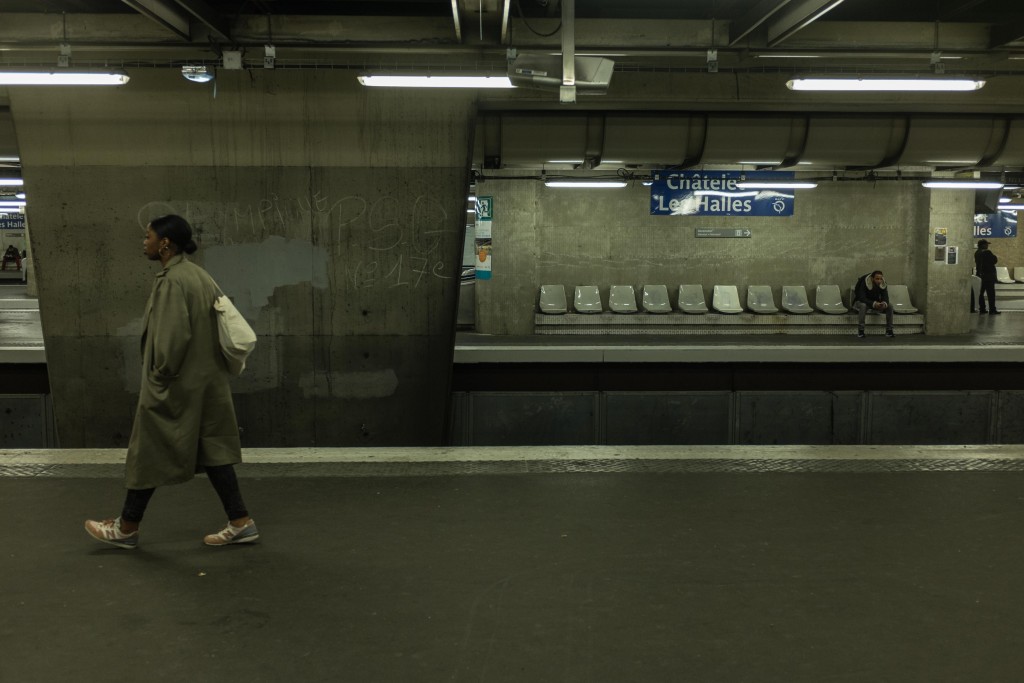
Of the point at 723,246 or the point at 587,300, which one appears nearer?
the point at 587,300

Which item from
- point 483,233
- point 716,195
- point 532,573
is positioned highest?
point 716,195

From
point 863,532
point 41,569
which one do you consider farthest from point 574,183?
point 41,569

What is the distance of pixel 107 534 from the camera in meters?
3.88

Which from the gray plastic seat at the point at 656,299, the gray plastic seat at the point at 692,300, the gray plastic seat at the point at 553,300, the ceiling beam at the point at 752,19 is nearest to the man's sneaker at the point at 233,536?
the ceiling beam at the point at 752,19

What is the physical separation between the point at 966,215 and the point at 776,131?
8168 millimetres

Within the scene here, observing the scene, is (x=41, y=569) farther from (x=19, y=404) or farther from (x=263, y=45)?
(x=19, y=404)

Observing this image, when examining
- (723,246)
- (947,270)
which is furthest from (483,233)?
(947,270)

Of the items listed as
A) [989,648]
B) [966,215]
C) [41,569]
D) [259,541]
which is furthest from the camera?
[966,215]

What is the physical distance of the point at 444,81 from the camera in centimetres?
700

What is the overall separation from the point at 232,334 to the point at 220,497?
82 centimetres

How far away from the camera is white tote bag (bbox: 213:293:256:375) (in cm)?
383

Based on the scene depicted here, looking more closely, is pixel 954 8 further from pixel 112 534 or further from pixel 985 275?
pixel 985 275

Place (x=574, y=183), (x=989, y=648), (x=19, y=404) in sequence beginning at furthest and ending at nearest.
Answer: (x=574, y=183) → (x=19, y=404) → (x=989, y=648)

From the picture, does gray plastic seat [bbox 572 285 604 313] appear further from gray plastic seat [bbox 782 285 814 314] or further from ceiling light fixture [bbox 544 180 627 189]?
gray plastic seat [bbox 782 285 814 314]
